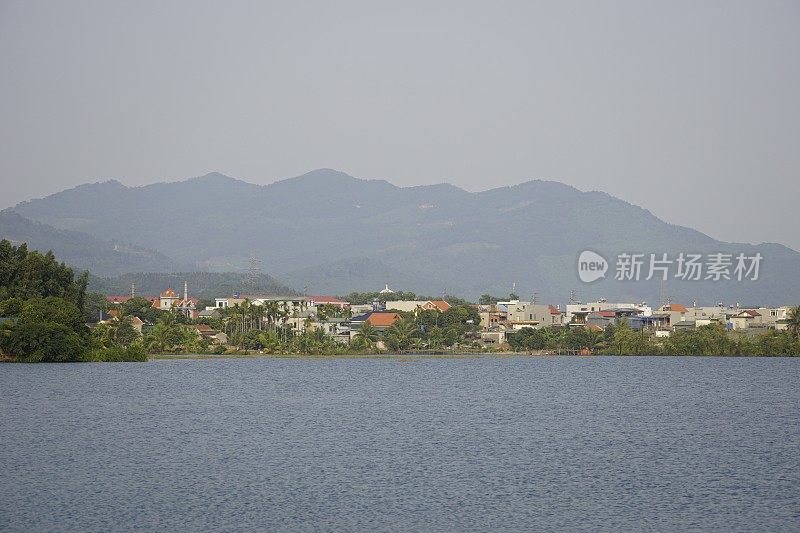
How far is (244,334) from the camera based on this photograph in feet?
406

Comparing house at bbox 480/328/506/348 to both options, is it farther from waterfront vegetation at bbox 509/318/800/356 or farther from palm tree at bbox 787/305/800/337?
palm tree at bbox 787/305/800/337

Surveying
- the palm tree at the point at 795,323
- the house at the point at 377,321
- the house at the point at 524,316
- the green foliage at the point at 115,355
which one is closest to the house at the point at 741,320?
the house at the point at 524,316

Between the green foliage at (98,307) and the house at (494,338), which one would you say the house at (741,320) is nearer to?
the house at (494,338)

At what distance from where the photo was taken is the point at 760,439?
147ft

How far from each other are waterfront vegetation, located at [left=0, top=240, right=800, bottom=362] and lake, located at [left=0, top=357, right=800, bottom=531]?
36.1 feet

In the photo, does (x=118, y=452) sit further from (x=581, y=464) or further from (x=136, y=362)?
(x=136, y=362)

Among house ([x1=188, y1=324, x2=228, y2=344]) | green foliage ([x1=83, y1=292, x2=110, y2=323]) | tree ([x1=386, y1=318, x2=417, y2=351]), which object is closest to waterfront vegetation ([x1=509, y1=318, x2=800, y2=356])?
tree ([x1=386, y1=318, x2=417, y2=351])

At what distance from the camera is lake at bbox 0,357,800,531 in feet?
92.9

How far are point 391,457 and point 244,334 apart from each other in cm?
8715

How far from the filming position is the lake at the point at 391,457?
28312mm

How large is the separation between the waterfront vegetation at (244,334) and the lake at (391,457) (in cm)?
1100

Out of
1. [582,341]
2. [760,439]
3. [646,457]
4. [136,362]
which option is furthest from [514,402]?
[582,341]

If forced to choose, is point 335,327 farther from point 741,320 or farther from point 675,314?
point 741,320

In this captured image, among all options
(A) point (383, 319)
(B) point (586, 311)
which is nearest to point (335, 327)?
(A) point (383, 319)
